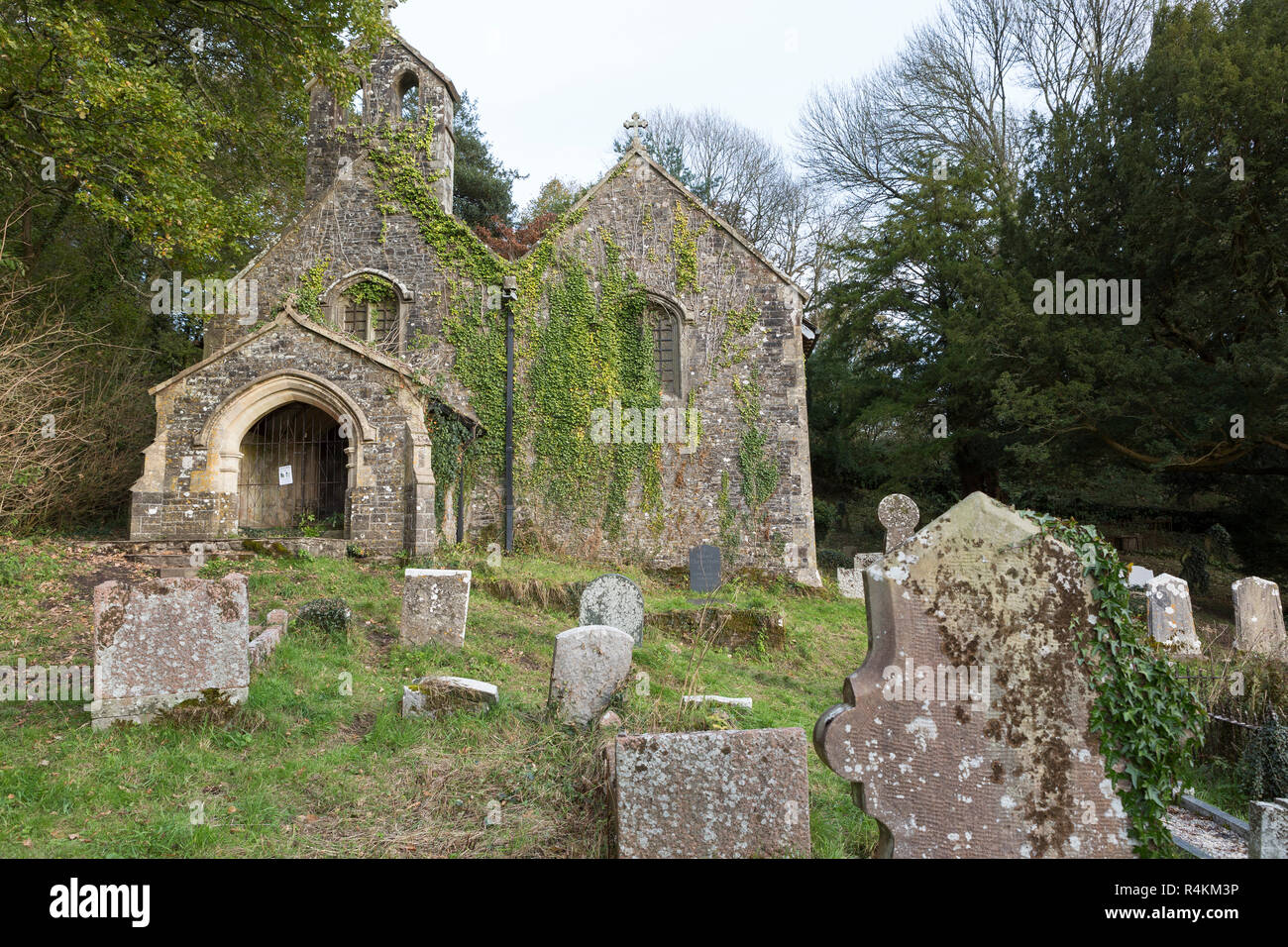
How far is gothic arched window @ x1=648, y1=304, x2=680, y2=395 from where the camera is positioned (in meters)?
15.7

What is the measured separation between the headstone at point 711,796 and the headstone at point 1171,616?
10385 mm

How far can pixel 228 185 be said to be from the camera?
17.6m

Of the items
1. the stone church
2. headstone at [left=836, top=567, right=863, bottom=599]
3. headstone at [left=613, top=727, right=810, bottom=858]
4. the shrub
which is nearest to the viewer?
headstone at [left=613, top=727, right=810, bottom=858]

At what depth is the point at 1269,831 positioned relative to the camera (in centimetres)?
366

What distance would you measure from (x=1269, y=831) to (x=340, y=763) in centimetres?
548

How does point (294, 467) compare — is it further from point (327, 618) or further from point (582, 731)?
point (582, 731)

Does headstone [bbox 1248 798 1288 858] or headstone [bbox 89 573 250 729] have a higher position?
headstone [bbox 89 573 250 729]

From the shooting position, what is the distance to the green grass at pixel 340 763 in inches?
155

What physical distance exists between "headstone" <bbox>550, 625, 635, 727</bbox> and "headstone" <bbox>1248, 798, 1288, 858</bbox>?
410cm
